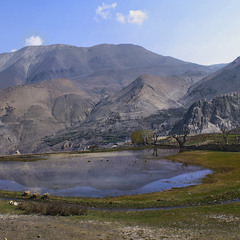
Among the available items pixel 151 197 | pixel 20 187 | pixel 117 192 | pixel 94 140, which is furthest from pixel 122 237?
pixel 94 140

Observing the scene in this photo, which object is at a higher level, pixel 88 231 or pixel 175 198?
pixel 88 231

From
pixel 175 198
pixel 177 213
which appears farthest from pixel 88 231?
pixel 175 198

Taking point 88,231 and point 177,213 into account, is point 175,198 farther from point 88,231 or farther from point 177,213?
point 88,231

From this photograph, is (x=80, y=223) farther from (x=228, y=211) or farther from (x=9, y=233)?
(x=228, y=211)

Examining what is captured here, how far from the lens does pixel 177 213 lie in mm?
25547

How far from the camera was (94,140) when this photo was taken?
199 metres

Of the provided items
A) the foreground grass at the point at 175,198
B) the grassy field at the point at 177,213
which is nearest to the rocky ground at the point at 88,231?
the grassy field at the point at 177,213

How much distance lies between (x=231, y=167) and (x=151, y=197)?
83.5 feet

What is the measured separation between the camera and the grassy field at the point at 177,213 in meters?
19.9

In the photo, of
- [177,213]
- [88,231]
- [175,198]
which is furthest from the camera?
[175,198]

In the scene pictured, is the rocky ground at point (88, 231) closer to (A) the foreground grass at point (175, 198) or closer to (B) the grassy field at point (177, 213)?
(B) the grassy field at point (177, 213)

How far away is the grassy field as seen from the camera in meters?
19.9

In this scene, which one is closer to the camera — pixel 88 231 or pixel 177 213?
pixel 88 231

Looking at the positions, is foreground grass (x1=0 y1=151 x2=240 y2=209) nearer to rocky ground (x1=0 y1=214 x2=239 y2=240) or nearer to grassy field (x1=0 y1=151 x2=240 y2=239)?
grassy field (x1=0 y1=151 x2=240 y2=239)
